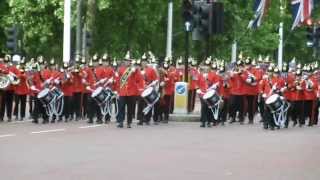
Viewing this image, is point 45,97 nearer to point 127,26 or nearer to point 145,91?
point 145,91

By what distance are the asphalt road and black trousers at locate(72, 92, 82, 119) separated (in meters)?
2.13

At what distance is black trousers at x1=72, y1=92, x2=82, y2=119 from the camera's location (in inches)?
923

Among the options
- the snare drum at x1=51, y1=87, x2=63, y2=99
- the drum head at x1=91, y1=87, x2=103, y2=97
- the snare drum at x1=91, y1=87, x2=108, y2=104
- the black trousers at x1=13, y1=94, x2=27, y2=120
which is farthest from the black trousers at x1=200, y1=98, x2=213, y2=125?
the black trousers at x1=13, y1=94, x2=27, y2=120

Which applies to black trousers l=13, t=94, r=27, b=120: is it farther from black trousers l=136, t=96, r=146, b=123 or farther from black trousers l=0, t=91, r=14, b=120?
black trousers l=136, t=96, r=146, b=123

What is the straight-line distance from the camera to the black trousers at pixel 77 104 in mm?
23450

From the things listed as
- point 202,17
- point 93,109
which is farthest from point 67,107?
point 202,17

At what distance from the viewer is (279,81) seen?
2180 cm

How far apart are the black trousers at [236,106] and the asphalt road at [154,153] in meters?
2.46

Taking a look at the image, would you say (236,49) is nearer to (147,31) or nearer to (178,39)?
(178,39)

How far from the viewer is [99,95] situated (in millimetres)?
22266

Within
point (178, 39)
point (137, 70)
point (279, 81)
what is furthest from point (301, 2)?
point (178, 39)

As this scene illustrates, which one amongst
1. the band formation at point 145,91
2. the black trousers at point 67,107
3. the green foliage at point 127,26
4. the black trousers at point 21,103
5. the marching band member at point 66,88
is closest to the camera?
the band formation at point 145,91

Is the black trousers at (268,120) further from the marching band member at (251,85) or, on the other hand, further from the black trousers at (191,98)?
the black trousers at (191,98)

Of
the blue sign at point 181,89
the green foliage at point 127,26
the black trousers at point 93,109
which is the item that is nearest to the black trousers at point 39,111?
the black trousers at point 93,109
